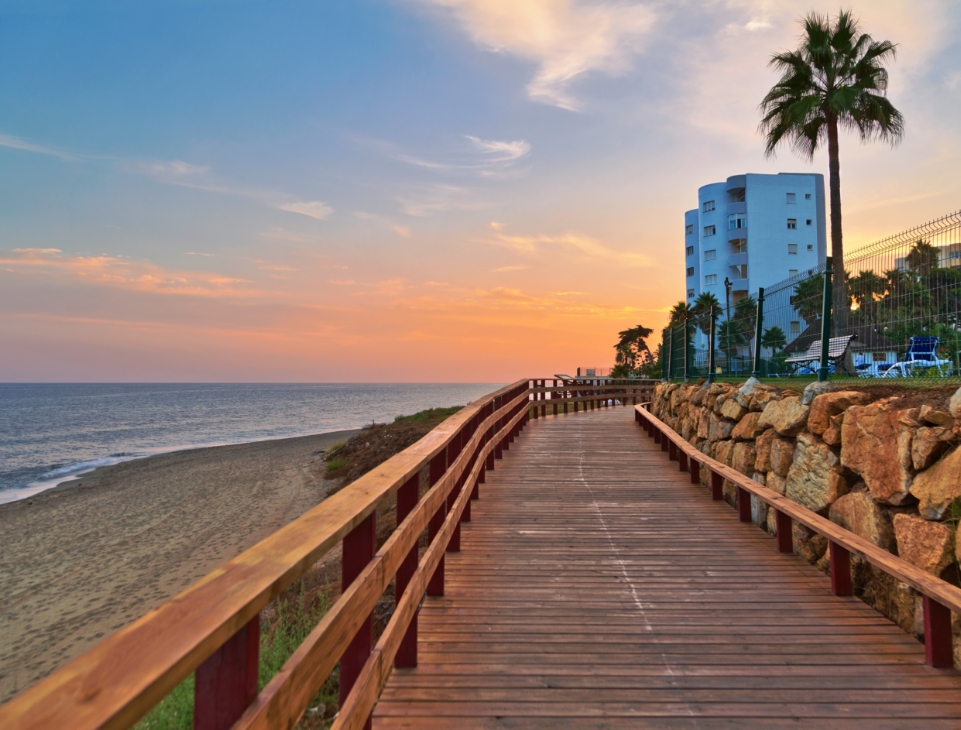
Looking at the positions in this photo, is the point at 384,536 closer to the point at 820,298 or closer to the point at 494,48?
the point at 820,298

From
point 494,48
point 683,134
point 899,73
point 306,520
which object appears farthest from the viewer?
point 899,73

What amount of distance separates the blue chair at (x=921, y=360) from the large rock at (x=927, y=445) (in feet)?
7.16

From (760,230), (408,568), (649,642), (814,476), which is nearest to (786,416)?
(814,476)

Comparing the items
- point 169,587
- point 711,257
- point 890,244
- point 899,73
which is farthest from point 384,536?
point 711,257

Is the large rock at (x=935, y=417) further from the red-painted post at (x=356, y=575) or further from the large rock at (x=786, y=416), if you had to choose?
the red-painted post at (x=356, y=575)

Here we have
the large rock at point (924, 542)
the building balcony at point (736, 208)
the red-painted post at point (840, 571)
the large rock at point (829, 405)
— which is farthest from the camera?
the building balcony at point (736, 208)

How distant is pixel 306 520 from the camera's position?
184 cm

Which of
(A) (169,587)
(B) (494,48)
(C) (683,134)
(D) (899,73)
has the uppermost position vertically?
(D) (899,73)

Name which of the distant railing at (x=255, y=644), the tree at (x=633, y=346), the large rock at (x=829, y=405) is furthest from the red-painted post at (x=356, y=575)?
the tree at (x=633, y=346)

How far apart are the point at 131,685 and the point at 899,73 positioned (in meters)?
25.5

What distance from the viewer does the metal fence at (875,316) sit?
5.26m

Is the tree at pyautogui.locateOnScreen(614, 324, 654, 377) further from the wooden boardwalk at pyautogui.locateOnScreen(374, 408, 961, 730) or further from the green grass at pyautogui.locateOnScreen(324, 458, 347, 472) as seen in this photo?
the wooden boardwalk at pyautogui.locateOnScreen(374, 408, 961, 730)

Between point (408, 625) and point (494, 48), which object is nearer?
point (408, 625)

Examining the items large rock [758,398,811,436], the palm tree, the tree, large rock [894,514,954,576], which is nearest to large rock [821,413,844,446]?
large rock [758,398,811,436]
